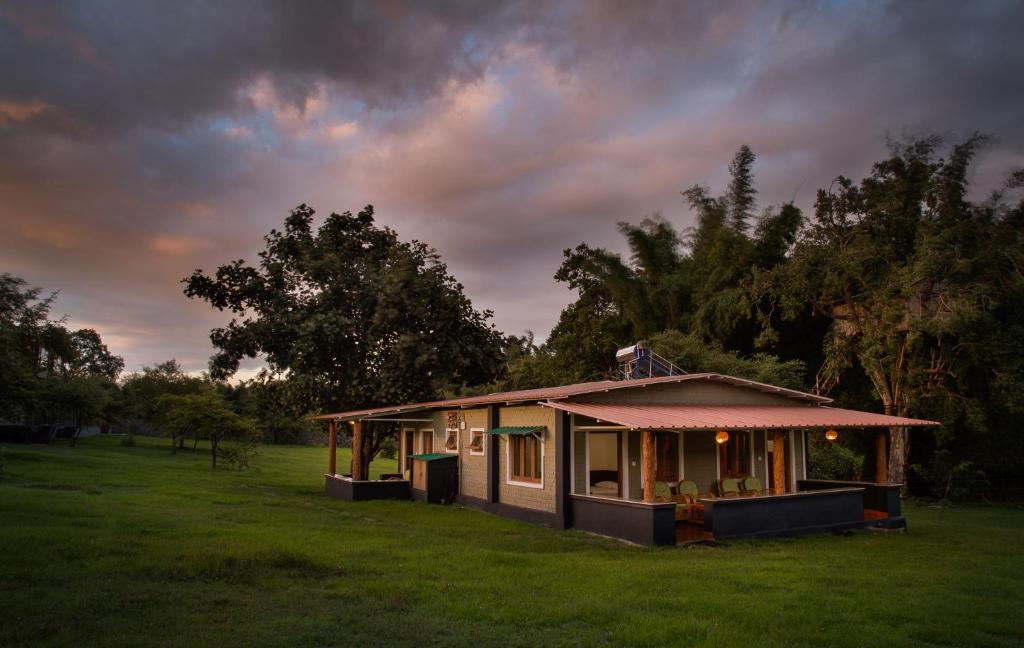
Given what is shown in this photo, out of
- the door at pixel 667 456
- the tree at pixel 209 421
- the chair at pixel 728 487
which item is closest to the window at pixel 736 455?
the chair at pixel 728 487

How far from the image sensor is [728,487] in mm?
14586

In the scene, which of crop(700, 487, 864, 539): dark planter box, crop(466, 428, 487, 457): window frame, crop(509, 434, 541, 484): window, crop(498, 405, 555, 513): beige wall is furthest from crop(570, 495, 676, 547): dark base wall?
crop(466, 428, 487, 457): window frame

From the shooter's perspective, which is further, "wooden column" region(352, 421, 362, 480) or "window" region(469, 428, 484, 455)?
"wooden column" region(352, 421, 362, 480)

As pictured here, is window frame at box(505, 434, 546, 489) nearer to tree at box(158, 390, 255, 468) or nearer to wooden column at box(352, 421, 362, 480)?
wooden column at box(352, 421, 362, 480)

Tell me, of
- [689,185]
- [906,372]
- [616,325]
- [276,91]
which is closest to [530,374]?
[616,325]

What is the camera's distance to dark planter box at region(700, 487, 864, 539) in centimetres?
1204

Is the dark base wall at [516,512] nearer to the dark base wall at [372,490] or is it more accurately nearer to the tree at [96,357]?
the dark base wall at [372,490]

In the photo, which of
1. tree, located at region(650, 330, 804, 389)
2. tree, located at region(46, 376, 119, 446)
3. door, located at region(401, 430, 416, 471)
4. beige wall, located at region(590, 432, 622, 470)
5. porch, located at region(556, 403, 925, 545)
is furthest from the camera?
tree, located at region(46, 376, 119, 446)

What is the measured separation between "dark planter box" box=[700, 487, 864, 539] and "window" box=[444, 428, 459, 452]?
7.83 m

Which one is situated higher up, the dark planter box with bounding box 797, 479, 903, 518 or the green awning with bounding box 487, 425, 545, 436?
the green awning with bounding box 487, 425, 545, 436

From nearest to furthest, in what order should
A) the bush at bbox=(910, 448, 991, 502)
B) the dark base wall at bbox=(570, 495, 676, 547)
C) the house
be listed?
the dark base wall at bbox=(570, 495, 676, 547), the house, the bush at bbox=(910, 448, 991, 502)

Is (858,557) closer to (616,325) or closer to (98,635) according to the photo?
(98,635)

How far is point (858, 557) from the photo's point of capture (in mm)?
10625

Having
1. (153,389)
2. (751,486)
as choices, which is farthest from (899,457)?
(153,389)
